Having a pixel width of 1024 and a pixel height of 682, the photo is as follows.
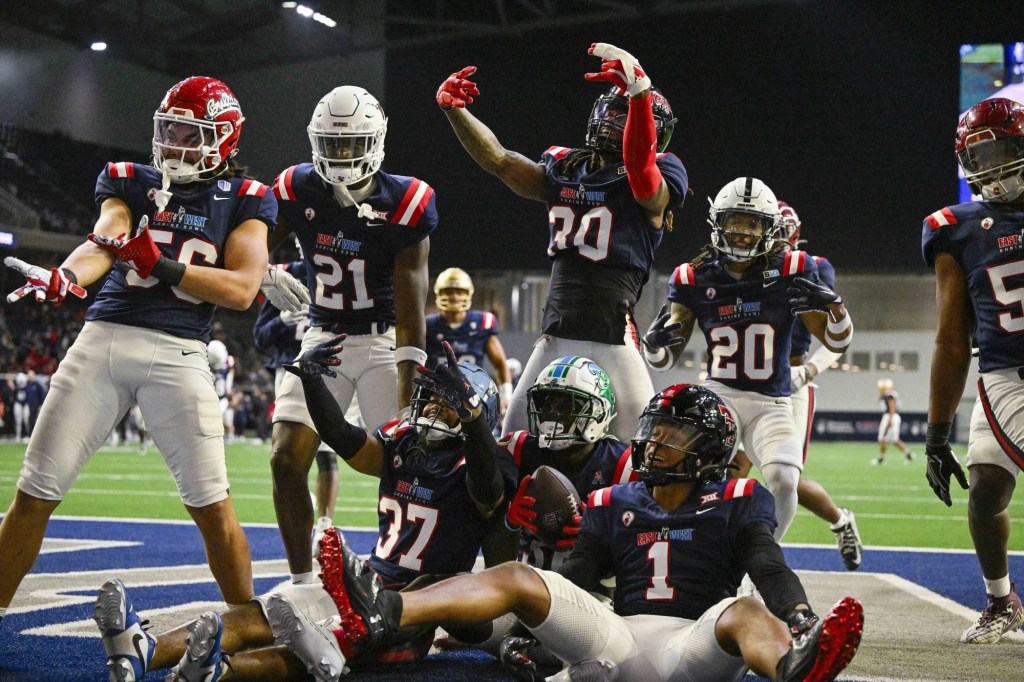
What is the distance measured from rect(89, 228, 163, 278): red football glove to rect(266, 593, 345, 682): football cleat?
46.7 inches

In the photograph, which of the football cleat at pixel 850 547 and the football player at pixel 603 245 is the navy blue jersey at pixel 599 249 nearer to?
the football player at pixel 603 245

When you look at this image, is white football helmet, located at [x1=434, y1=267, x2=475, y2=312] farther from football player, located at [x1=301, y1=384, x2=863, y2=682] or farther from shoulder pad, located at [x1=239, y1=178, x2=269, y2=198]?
football player, located at [x1=301, y1=384, x2=863, y2=682]

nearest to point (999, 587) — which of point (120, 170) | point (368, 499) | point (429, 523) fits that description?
point (429, 523)

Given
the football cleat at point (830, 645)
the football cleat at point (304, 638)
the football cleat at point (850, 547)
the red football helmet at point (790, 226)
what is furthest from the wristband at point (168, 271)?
the red football helmet at point (790, 226)

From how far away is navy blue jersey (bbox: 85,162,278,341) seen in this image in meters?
3.78

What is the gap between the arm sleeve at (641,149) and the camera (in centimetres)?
409

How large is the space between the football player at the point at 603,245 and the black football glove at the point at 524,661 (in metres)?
1.12

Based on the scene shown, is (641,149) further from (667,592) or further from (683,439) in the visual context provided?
(667,592)

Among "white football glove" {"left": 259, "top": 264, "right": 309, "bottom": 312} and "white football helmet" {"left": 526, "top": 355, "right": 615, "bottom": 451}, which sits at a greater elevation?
"white football glove" {"left": 259, "top": 264, "right": 309, "bottom": 312}

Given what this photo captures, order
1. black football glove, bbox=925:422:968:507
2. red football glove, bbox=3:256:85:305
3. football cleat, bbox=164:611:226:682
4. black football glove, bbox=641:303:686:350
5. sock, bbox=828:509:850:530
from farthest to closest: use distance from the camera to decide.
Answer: sock, bbox=828:509:850:530 < black football glove, bbox=641:303:686:350 < black football glove, bbox=925:422:968:507 < red football glove, bbox=3:256:85:305 < football cleat, bbox=164:611:226:682

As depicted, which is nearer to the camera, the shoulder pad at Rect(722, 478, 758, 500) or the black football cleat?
the black football cleat

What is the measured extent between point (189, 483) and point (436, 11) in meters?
23.1

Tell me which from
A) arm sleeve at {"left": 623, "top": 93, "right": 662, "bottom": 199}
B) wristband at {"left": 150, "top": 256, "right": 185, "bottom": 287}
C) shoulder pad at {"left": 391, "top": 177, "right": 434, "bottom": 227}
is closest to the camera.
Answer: wristband at {"left": 150, "top": 256, "right": 185, "bottom": 287}

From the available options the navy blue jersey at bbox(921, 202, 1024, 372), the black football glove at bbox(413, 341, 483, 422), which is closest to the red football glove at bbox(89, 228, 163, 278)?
the black football glove at bbox(413, 341, 483, 422)
